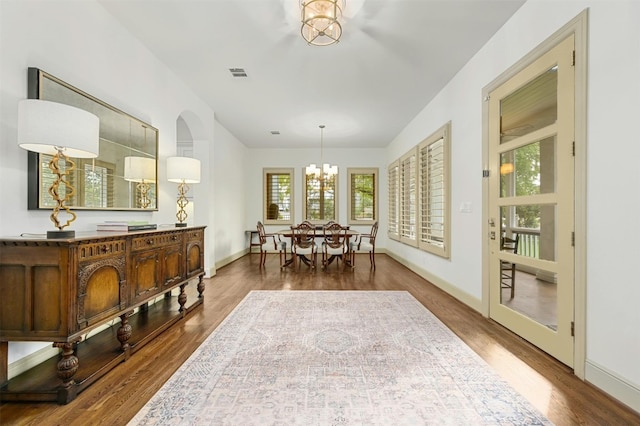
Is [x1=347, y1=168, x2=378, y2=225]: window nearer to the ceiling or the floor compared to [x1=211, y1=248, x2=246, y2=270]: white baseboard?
nearer to the ceiling

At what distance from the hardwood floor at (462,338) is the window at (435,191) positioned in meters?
0.95

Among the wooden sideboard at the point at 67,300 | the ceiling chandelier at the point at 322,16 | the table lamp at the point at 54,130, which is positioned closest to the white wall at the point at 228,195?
the wooden sideboard at the point at 67,300

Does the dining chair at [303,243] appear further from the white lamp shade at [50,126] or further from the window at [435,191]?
the white lamp shade at [50,126]

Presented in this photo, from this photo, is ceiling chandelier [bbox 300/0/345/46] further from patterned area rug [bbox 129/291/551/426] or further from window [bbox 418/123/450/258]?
patterned area rug [bbox 129/291/551/426]

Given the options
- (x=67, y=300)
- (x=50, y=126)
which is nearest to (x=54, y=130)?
(x=50, y=126)

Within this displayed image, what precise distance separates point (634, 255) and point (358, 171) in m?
7.14

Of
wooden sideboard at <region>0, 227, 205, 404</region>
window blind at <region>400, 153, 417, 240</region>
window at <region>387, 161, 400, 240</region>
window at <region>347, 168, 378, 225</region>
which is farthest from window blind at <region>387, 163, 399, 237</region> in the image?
wooden sideboard at <region>0, 227, 205, 404</region>

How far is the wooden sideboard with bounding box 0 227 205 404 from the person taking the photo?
1747mm

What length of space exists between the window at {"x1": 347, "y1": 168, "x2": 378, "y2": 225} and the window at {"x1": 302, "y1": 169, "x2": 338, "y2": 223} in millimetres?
474

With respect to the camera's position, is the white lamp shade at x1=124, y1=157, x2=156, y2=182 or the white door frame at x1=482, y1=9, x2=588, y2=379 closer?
the white door frame at x1=482, y1=9, x2=588, y2=379

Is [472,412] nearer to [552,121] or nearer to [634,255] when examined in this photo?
[634,255]

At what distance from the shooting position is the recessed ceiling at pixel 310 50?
2742mm

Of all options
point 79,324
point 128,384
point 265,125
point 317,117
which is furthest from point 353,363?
point 265,125

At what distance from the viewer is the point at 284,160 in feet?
28.5
